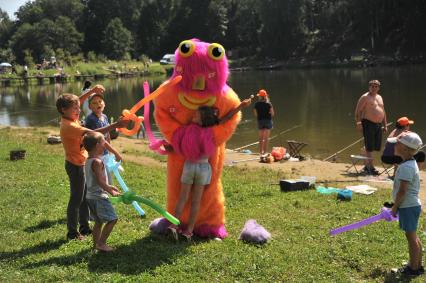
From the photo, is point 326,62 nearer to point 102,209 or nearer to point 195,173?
point 195,173

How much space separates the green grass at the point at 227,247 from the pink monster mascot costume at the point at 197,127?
16.8 inches

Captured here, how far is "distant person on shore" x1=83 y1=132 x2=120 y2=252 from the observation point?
587 cm

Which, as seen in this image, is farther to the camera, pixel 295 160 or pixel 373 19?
pixel 373 19

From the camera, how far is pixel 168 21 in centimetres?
10188

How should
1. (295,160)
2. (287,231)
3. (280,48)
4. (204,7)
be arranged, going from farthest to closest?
(204,7) < (280,48) < (295,160) < (287,231)

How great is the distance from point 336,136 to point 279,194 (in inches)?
462

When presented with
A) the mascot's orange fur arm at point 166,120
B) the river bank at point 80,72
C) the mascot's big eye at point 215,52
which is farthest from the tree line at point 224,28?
the mascot's orange fur arm at point 166,120

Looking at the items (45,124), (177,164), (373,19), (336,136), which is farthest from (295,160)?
(373,19)

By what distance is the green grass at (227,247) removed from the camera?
18.5ft

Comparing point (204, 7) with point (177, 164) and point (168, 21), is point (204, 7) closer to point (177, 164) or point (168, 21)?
point (168, 21)

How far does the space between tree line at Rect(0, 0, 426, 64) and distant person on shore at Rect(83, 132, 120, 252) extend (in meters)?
68.2

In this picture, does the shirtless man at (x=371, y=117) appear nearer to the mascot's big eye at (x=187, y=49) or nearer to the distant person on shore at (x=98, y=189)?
the mascot's big eye at (x=187, y=49)

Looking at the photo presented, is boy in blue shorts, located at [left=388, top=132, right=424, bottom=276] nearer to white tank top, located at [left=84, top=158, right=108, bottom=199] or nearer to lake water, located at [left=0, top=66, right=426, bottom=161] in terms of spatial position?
white tank top, located at [left=84, top=158, right=108, bottom=199]

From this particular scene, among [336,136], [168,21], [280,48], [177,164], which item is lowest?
[336,136]
